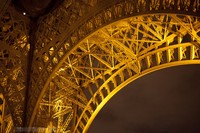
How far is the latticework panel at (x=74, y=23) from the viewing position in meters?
11.7

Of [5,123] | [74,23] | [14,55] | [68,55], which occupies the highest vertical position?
[74,23]

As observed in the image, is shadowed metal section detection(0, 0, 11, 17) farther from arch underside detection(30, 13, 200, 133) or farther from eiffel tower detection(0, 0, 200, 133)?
arch underside detection(30, 13, 200, 133)

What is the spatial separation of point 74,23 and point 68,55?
4.37 ft

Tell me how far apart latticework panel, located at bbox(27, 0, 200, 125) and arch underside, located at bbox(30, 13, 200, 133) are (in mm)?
225

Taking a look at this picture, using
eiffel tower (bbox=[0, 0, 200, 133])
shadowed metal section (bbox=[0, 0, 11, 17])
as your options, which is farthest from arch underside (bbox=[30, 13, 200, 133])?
shadowed metal section (bbox=[0, 0, 11, 17])

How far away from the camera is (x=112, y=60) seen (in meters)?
17.4

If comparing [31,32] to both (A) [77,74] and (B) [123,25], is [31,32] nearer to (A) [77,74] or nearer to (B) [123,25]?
(A) [77,74]

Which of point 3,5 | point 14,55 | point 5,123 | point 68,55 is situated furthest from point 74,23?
point 5,123

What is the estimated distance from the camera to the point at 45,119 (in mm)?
19719

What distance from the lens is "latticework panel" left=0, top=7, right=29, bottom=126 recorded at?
18.9 metres

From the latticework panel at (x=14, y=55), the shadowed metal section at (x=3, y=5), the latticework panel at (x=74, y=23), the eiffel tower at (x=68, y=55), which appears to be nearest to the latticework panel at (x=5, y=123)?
the eiffel tower at (x=68, y=55)

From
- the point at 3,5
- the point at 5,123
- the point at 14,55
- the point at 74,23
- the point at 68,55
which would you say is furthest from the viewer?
the point at 5,123

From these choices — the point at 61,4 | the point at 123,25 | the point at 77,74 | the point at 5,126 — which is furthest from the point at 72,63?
the point at 5,126

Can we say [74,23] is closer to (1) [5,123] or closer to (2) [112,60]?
(2) [112,60]
